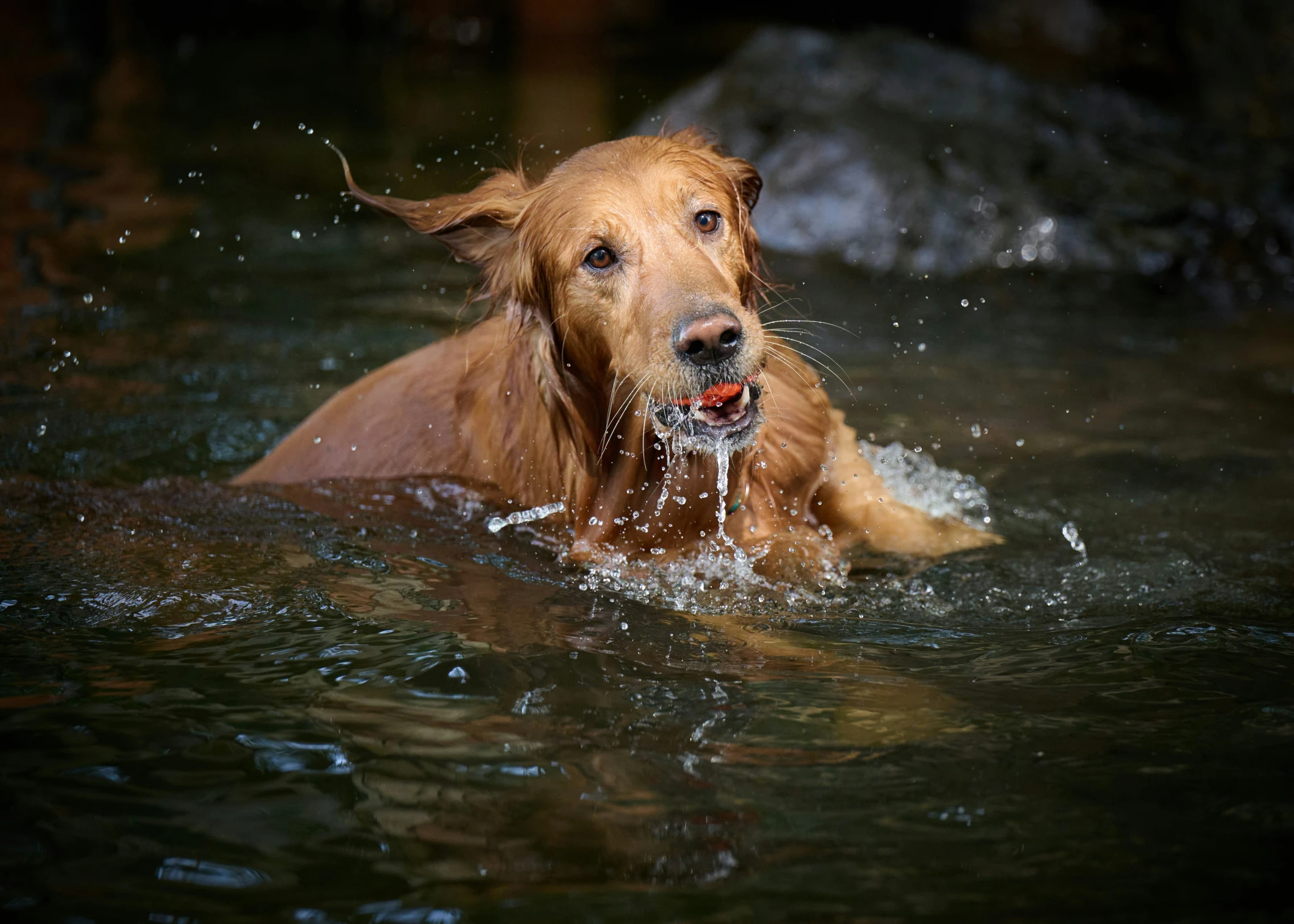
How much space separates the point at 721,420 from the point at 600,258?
0.61 m

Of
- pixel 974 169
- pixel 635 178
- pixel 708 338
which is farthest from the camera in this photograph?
pixel 974 169

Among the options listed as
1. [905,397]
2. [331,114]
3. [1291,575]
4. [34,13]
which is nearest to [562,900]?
[1291,575]

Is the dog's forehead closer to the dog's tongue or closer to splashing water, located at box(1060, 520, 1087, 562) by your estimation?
the dog's tongue

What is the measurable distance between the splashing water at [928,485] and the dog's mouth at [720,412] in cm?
125

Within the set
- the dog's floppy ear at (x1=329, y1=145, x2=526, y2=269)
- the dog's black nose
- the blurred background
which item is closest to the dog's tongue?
the dog's black nose

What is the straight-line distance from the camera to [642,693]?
3.44 meters

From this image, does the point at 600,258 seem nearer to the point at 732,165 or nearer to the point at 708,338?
the point at 708,338

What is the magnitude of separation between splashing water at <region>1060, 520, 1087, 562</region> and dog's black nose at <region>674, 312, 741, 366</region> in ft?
5.48

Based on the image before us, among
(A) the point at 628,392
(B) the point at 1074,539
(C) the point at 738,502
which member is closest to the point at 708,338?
(A) the point at 628,392

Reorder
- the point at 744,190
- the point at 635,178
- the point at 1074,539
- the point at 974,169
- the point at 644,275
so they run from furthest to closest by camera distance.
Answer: the point at 974,169 < the point at 1074,539 < the point at 744,190 < the point at 635,178 < the point at 644,275

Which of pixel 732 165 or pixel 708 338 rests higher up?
A: pixel 732 165

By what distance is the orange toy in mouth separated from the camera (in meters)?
3.82

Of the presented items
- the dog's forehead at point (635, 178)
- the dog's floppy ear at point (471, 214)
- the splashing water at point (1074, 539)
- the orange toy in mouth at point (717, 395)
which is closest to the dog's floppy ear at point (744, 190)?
the dog's forehead at point (635, 178)

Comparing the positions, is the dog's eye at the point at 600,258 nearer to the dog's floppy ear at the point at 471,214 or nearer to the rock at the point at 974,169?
the dog's floppy ear at the point at 471,214
